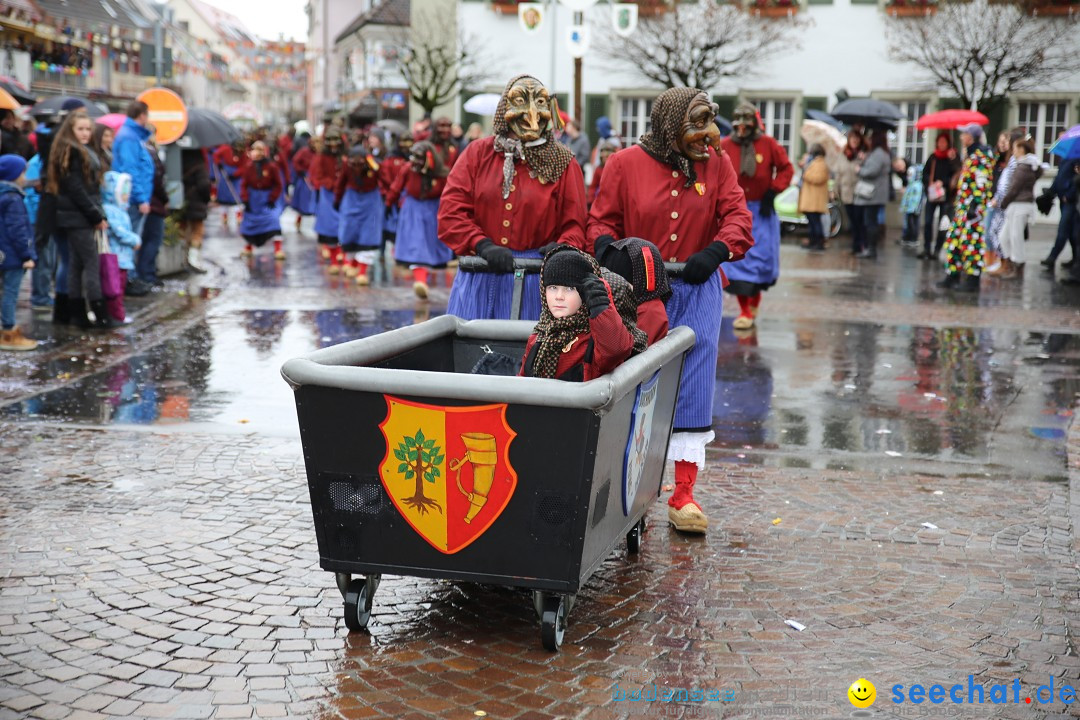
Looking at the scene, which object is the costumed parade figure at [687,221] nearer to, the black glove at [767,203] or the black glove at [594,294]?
the black glove at [594,294]

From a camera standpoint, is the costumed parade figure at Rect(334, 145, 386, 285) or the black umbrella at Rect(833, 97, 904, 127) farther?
the black umbrella at Rect(833, 97, 904, 127)

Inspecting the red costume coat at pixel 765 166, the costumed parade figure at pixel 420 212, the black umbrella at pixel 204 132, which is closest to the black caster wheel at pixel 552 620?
the red costume coat at pixel 765 166

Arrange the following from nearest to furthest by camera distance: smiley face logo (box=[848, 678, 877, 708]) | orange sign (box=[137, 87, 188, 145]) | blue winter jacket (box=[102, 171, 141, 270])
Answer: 1. smiley face logo (box=[848, 678, 877, 708])
2. blue winter jacket (box=[102, 171, 141, 270])
3. orange sign (box=[137, 87, 188, 145])

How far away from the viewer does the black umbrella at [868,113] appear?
22.0 meters

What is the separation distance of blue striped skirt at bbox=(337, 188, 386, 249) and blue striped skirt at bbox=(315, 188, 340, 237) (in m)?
1.61

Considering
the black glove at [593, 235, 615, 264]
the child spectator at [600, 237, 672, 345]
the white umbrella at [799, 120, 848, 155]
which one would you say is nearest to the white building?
the white umbrella at [799, 120, 848, 155]

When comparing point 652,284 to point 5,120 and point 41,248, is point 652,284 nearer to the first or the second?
point 41,248

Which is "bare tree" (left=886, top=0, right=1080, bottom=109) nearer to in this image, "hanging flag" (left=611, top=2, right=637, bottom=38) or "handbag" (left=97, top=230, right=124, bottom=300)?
"hanging flag" (left=611, top=2, right=637, bottom=38)

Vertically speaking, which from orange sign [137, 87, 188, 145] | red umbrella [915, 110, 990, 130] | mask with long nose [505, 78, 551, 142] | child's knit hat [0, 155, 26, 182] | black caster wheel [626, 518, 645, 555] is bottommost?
black caster wheel [626, 518, 645, 555]

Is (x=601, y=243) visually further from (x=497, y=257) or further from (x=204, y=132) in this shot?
(x=204, y=132)

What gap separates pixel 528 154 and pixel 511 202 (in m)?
0.25

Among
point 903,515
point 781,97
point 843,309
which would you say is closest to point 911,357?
point 843,309

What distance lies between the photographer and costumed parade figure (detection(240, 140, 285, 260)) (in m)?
18.1

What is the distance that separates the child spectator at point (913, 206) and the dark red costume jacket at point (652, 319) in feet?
58.0
